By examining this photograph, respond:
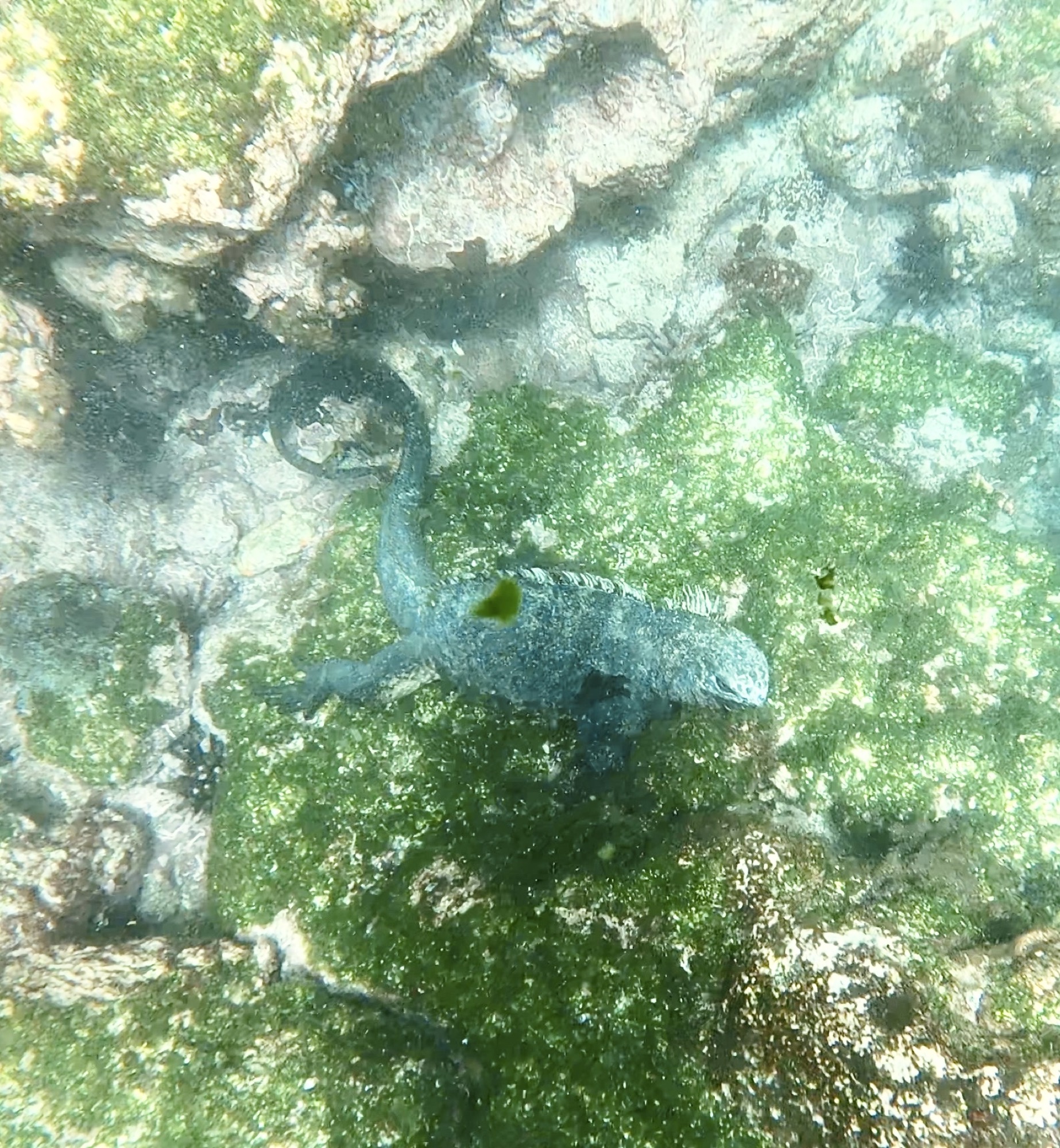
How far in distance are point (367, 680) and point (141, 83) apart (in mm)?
4838

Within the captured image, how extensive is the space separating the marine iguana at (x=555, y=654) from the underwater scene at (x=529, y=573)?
0.14 ft

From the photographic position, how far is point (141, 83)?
14.6 feet

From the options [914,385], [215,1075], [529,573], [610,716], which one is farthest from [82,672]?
[914,385]

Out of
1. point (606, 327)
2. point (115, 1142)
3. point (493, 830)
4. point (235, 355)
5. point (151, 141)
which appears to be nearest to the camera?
point (115, 1142)

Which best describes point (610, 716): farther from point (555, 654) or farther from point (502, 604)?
point (502, 604)

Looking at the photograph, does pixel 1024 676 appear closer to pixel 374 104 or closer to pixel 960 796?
pixel 960 796

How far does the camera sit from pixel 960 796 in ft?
17.6

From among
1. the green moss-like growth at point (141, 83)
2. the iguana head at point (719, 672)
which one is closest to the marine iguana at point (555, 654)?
the iguana head at point (719, 672)

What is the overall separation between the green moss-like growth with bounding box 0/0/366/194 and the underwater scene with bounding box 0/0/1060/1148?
0.03 m

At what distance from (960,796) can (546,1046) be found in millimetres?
3842

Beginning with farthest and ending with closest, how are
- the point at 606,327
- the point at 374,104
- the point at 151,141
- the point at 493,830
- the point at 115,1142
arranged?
the point at 606,327
the point at 374,104
the point at 493,830
the point at 151,141
the point at 115,1142

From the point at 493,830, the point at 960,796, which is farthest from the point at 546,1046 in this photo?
the point at 960,796

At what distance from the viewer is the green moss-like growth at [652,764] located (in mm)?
4145

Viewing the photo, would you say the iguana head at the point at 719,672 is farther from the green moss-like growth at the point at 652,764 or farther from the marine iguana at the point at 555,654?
the green moss-like growth at the point at 652,764
